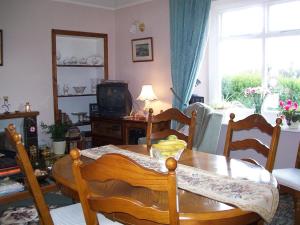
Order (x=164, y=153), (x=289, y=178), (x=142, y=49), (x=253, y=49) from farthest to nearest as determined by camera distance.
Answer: (x=142, y=49) < (x=253, y=49) < (x=289, y=178) < (x=164, y=153)

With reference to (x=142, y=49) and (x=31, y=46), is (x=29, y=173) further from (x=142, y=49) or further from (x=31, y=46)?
(x=142, y=49)

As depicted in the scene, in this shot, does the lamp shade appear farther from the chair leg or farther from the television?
the chair leg

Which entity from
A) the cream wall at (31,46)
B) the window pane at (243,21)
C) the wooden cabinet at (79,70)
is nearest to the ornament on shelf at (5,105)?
the cream wall at (31,46)

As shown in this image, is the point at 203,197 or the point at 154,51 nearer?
the point at 203,197

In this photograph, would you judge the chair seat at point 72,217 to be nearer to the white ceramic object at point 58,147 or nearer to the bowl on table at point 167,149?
the bowl on table at point 167,149

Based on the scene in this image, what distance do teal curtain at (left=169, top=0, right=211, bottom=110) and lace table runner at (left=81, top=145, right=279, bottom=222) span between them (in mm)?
2494

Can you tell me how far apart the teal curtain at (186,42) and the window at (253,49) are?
0.97 ft

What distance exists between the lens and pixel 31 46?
4.58m

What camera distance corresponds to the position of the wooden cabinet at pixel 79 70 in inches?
205

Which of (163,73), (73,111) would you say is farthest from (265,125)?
(73,111)

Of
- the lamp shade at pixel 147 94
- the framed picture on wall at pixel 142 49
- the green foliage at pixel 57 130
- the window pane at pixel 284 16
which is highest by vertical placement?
the window pane at pixel 284 16

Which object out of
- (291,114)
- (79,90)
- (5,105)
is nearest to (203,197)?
(291,114)

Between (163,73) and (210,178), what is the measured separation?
320 centimetres

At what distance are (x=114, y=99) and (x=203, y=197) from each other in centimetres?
360
